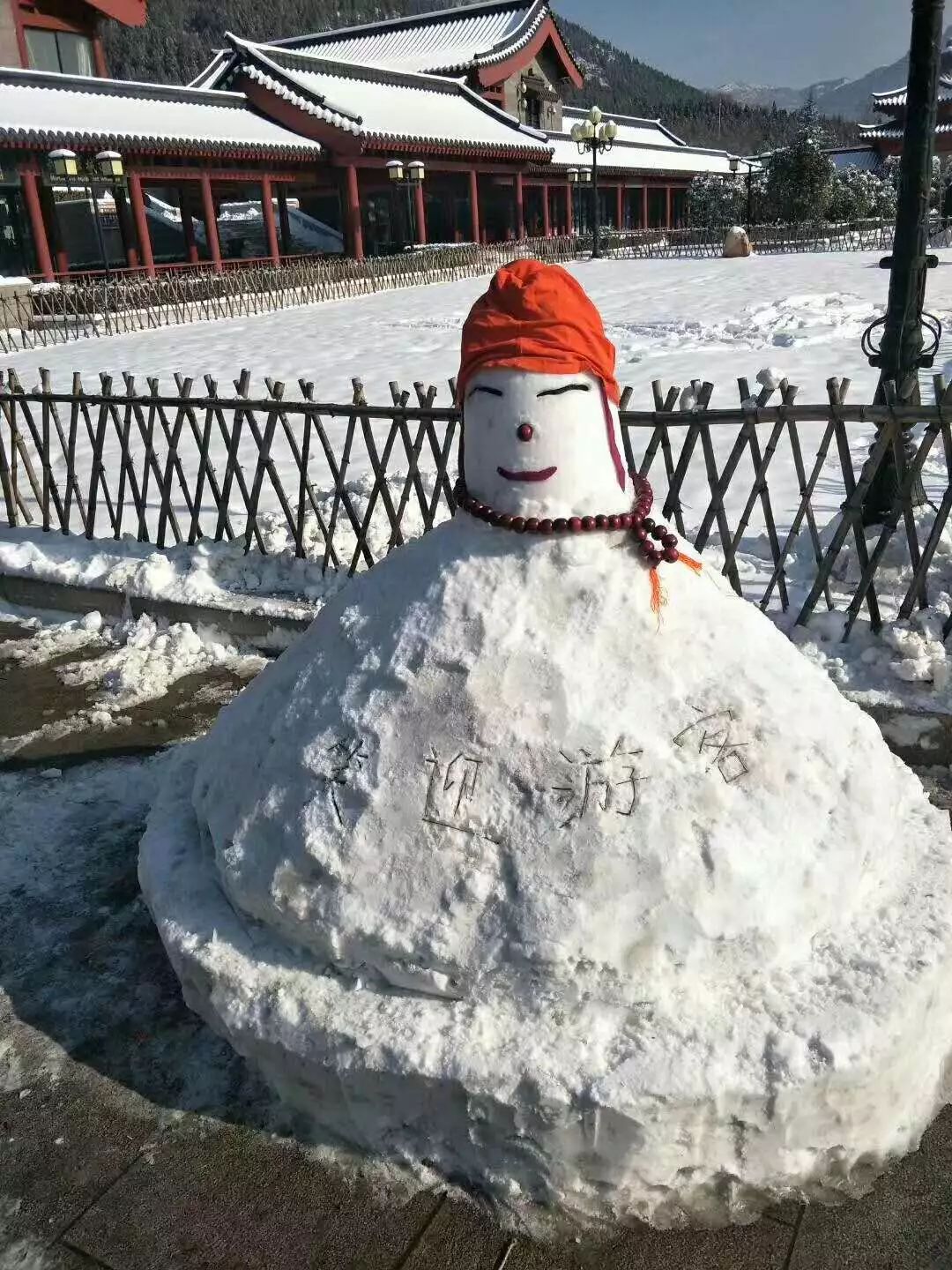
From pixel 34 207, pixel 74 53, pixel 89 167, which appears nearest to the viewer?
pixel 89 167

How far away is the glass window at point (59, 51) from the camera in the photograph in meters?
24.9

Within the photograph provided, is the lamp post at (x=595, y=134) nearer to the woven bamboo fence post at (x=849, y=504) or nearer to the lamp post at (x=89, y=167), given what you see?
the lamp post at (x=89, y=167)

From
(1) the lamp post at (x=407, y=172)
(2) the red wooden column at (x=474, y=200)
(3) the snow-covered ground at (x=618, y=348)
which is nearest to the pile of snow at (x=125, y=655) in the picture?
(3) the snow-covered ground at (x=618, y=348)

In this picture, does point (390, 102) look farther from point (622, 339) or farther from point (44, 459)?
point (44, 459)

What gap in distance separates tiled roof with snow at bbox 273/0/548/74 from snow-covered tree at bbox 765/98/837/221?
11911 millimetres

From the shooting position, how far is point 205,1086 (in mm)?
2416

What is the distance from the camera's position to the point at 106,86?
21.9m

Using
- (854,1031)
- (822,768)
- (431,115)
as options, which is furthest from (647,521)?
(431,115)

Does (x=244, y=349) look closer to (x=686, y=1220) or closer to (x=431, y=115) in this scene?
(x=686, y=1220)

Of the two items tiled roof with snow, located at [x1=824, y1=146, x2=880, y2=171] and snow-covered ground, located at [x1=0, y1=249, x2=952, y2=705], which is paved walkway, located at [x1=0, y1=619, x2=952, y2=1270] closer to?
snow-covered ground, located at [x1=0, y1=249, x2=952, y2=705]

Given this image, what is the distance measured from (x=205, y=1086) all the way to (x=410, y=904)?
0.87m

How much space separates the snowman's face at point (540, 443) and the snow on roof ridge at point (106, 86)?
23447mm

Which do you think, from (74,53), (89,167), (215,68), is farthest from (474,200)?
(89,167)

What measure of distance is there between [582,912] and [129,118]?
23.7 m
